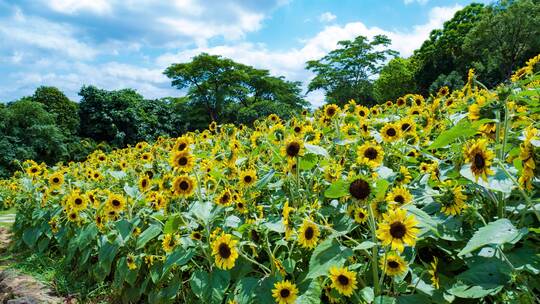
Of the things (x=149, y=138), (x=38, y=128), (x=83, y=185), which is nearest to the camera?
(x=83, y=185)

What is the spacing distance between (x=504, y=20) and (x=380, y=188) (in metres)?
31.2

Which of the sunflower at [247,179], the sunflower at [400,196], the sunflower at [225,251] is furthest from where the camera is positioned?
the sunflower at [247,179]

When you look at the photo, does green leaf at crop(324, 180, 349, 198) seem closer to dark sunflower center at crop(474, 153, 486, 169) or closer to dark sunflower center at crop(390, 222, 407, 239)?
dark sunflower center at crop(390, 222, 407, 239)

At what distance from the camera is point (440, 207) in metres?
1.79

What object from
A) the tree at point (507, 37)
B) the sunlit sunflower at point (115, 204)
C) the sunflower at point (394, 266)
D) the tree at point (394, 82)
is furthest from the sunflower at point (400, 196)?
the tree at point (394, 82)

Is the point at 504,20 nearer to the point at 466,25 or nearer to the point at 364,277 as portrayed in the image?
the point at 466,25

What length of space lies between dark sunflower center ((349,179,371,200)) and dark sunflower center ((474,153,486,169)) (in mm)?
380

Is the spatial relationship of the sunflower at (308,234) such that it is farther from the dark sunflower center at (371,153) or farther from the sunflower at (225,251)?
the dark sunflower center at (371,153)

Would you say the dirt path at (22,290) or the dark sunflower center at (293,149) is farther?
the dirt path at (22,290)

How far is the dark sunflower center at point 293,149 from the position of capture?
Answer: 226 centimetres

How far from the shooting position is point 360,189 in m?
1.57

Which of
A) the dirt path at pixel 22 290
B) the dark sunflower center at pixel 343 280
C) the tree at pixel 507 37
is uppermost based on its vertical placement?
the tree at pixel 507 37

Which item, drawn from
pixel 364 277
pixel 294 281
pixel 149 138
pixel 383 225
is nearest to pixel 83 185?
pixel 294 281

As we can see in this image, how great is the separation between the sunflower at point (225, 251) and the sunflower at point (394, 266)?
769mm
